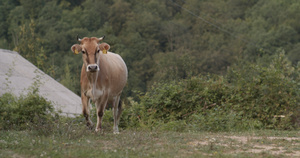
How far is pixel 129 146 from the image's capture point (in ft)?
23.7

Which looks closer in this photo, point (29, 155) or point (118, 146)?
point (29, 155)

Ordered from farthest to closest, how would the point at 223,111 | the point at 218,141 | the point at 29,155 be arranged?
1. the point at 223,111
2. the point at 218,141
3. the point at 29,155

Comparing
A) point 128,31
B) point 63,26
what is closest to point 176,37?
point 128,31

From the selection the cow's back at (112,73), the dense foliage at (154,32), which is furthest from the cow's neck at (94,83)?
the dense foliage at (154,32)

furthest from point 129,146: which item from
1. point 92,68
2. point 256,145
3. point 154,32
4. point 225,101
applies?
point 154,32

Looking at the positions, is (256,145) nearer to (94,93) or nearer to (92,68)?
(92,68)

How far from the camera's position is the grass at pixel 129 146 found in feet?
21.6

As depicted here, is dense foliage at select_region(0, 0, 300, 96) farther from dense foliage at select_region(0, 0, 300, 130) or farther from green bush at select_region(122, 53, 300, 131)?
green bush at select_region(122, 53, 300, 131)

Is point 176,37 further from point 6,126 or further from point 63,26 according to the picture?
point 6,126

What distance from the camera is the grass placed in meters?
6.59

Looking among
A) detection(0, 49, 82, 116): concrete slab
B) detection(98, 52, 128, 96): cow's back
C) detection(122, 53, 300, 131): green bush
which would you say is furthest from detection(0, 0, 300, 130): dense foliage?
detection(98, 52, 128, 96): cow's back

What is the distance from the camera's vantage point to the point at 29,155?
639cm

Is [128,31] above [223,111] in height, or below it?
above

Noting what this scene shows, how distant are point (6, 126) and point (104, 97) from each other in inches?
118
